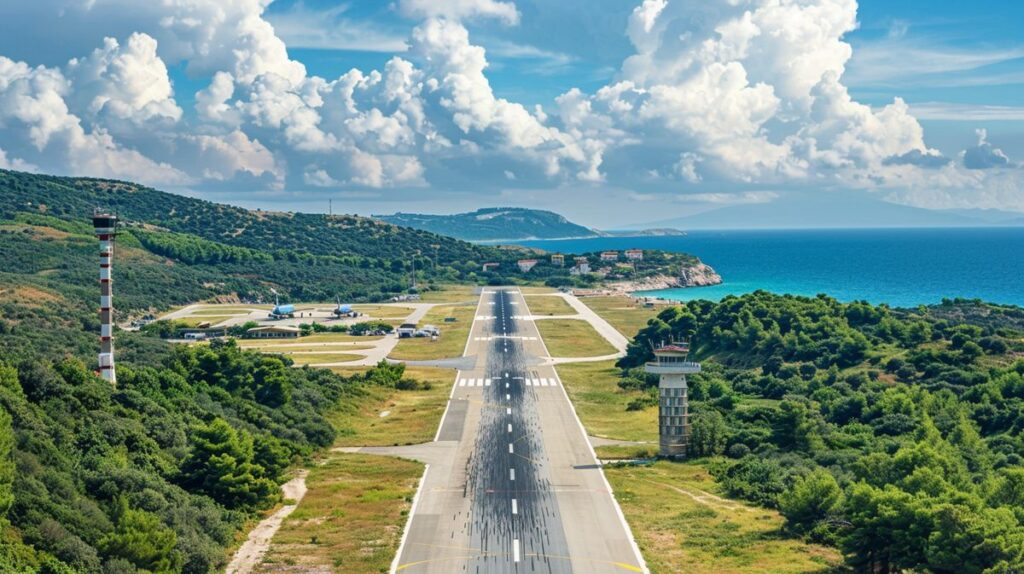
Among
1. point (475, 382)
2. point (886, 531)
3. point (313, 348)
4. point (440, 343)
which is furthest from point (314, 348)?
point (886, 531)

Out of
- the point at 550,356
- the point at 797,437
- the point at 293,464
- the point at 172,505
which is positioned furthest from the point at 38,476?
the point at 550,356

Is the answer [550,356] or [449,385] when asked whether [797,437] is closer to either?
[449,385]

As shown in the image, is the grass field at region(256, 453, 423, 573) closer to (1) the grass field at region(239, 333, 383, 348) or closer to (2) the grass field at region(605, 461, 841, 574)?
(2) the grass field at region(605, 461, 841, 574)

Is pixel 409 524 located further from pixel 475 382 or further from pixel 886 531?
pixel 475 382

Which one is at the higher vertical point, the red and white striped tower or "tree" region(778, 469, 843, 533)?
the red and white striped tower

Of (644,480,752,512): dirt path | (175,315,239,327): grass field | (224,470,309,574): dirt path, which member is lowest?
(224,470,309,574): dirt path

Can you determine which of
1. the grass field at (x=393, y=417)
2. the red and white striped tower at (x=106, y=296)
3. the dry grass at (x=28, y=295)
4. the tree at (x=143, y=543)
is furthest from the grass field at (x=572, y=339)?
the tree at (x=143, y=543)

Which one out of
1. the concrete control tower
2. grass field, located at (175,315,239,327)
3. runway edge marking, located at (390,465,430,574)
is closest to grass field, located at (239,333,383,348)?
grass field, located at (175,315,239,327)
